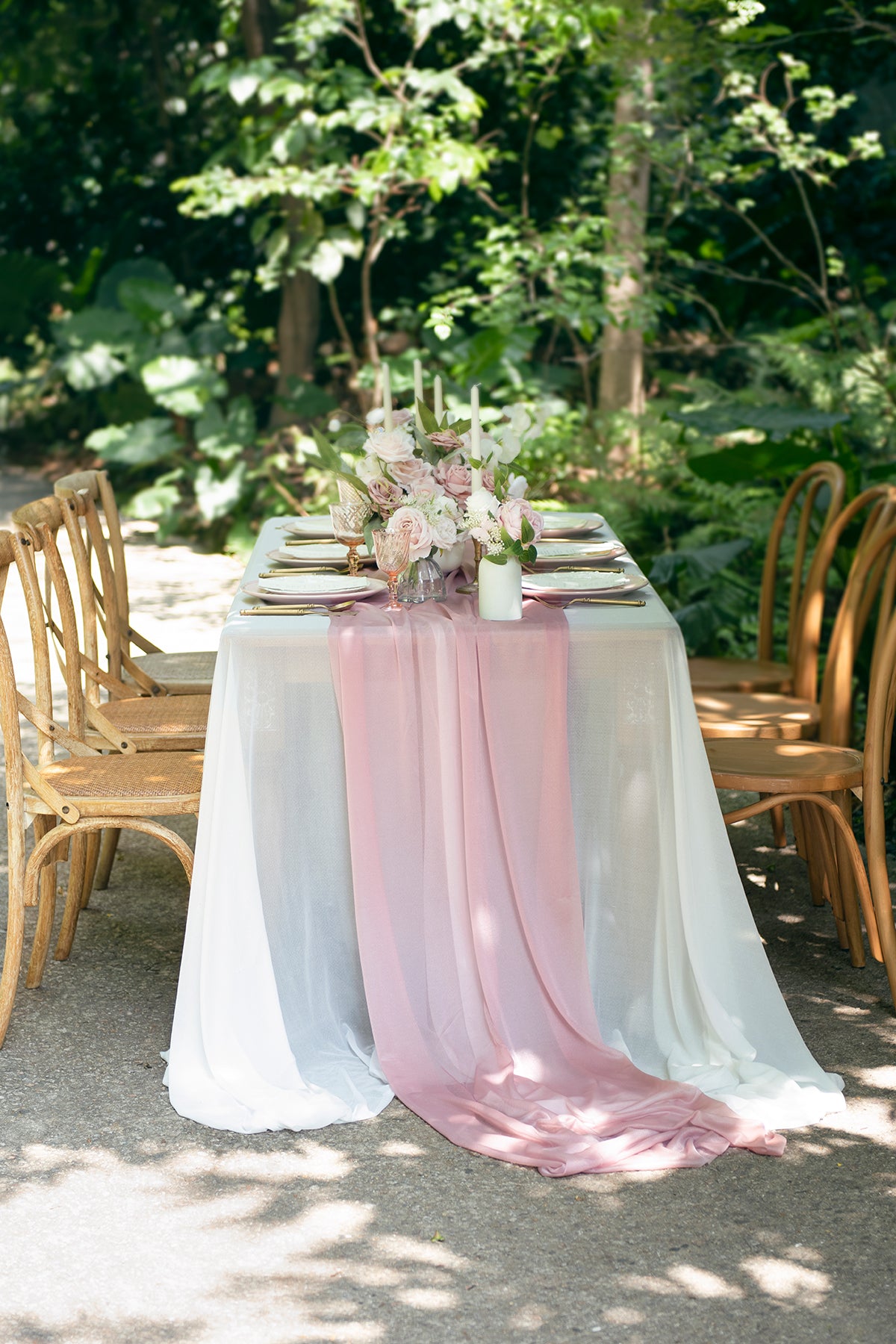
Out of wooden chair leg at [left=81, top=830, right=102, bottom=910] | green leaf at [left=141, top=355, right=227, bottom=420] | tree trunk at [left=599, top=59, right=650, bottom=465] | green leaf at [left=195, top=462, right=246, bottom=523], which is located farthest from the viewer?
green leaf at [left=141, top=355, right=227, bottom=420]

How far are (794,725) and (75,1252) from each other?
216 cm

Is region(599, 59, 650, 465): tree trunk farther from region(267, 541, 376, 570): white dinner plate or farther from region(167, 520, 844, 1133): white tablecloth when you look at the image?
region(167, 520, 844, 1133): white tablecloth

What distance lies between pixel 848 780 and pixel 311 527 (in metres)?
1.73

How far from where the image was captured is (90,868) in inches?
146

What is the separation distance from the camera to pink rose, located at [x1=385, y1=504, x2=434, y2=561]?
115 inches

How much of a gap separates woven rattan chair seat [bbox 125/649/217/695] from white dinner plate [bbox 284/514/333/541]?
47 cm

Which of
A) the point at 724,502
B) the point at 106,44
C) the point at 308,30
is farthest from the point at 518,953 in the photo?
the point at 106,44

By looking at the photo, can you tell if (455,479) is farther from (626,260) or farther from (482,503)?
(626,260)

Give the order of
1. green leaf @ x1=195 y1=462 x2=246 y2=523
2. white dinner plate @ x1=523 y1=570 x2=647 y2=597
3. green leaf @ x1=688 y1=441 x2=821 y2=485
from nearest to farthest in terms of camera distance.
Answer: white dinner plate @ x1=523 y1=570 x2=647 y2=597, green leaf @ x1=688 y1=441 x2=821 y2=485, green leaf @ x1=195 y1=462 x2=246 y2=523

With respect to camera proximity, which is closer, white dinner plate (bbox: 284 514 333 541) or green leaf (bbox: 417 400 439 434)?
green leaf (bbox: 417 400 439 434)

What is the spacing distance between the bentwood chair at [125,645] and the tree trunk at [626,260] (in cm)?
397

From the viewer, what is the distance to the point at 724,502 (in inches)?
265

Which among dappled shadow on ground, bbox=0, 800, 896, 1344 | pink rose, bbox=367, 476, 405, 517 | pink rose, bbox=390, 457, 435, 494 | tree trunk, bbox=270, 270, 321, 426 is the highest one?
tree trunk, bbox=270, 270, 321, 426

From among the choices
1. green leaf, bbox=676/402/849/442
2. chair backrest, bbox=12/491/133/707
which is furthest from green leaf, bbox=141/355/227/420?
chair backrest, bbox=12/491/133/707
